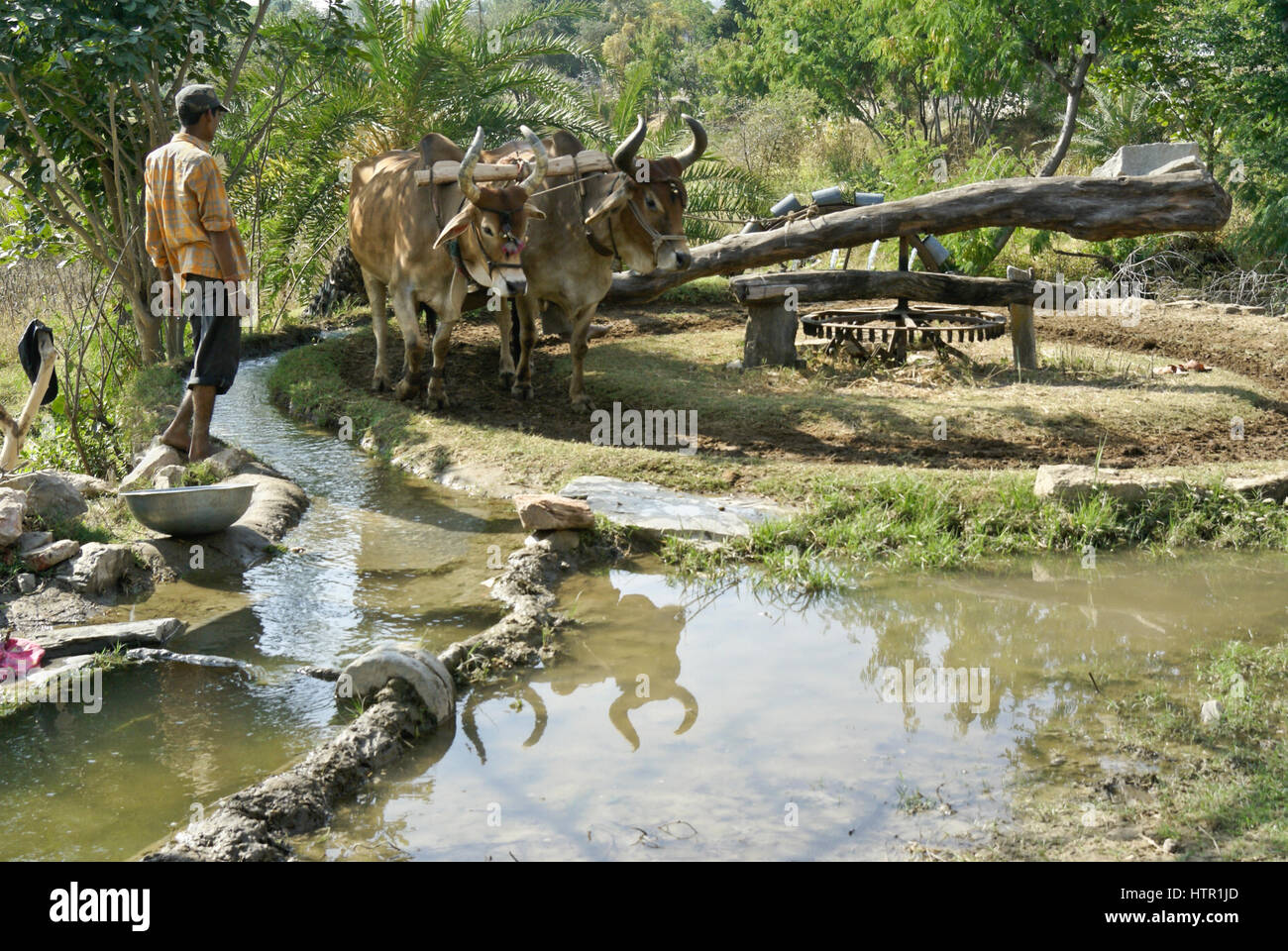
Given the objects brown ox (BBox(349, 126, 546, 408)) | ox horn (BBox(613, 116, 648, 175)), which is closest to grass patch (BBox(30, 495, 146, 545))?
brown ox (BBox(349, 126, 546, 408))

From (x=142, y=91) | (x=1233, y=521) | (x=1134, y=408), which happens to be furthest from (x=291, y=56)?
(x=1233, y=521)

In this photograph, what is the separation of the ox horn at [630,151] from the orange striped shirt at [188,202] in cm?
341

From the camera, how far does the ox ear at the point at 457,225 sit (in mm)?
8461

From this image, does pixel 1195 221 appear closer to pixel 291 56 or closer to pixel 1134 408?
pixel 1134 408

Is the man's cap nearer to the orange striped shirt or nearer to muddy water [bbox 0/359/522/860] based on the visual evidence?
the orange striped shirt

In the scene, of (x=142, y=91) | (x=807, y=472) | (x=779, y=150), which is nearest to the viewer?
(x=807, y=472)

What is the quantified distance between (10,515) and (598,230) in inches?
197

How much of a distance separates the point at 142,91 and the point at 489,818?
298 inches

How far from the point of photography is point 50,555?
570 cm

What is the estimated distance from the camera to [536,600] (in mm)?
5699

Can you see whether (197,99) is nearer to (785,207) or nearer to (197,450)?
(197,450)

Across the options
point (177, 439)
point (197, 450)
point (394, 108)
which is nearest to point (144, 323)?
point (177, 439)

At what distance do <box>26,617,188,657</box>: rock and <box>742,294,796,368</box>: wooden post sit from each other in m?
7.17

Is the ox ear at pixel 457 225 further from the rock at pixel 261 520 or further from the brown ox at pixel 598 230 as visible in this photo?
the rock at pixel 261 520
